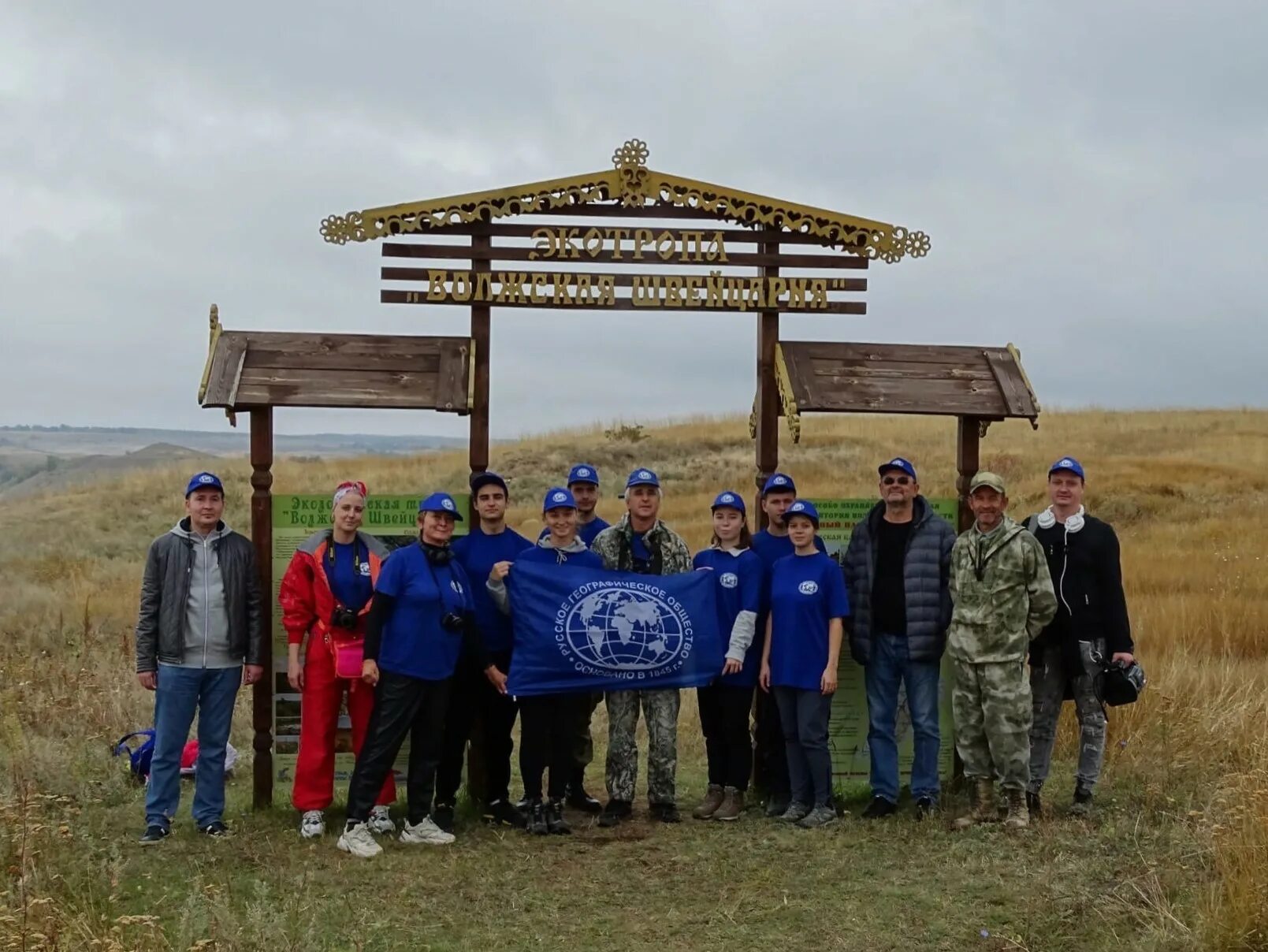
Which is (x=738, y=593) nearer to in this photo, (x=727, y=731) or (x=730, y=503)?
(x=730, y=503)

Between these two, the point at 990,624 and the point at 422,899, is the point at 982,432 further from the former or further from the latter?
the point at 422,899

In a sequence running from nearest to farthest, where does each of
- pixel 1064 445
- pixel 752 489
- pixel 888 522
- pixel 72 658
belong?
pixel 888 522 < pixel 72 658 < pixel 752 489 < pixel 1064 445

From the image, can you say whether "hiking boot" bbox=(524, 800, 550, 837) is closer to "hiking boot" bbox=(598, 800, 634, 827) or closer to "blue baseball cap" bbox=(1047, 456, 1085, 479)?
"hiking boot" bbox=(598, 800, 634, 827)

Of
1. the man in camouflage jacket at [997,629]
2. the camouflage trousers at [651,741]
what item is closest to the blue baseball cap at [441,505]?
the camouflage trousers at [651,741]

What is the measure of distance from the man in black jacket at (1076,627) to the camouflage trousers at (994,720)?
10.6 inches

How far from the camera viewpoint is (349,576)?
7.56m

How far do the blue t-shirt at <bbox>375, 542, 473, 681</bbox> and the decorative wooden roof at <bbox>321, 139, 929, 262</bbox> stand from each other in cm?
241

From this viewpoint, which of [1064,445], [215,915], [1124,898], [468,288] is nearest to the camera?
[215,915]

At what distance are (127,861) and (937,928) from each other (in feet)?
13.6

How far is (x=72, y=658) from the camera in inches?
517

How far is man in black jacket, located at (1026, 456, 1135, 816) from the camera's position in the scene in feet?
25.1

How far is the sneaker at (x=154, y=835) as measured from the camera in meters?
7.48

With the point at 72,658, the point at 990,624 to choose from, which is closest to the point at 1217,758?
→ the point at 990,624

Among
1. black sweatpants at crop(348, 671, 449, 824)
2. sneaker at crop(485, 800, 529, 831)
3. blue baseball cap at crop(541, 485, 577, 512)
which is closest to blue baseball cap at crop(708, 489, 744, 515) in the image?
blue baseball cap at crop(541, 485, 577, 512)
